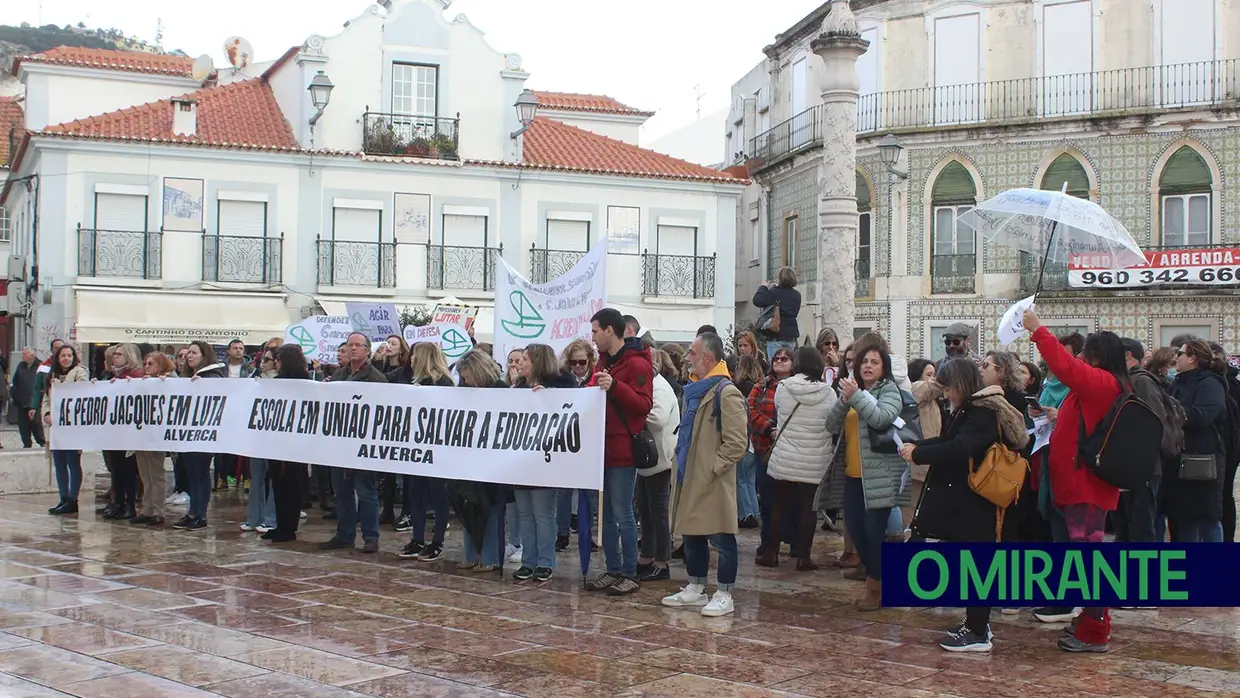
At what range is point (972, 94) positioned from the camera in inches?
1281

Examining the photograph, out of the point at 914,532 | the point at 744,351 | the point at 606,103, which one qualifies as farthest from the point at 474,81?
the point at 914,532

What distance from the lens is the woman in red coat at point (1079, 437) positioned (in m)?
7.33

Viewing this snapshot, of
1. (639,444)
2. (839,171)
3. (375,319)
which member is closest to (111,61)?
(375,319)

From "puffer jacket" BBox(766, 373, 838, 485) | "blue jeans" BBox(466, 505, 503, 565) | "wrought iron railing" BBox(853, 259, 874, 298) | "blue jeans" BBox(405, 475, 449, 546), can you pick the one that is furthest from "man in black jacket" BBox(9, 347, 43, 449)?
"wrought iron railing" BBox(853, 259, 874, 298)

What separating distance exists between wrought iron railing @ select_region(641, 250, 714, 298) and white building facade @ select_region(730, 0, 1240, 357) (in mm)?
2925

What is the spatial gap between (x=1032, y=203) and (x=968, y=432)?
13.5ft

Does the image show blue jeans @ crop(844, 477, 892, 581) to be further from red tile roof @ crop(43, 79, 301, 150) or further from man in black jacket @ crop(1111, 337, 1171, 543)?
red tile roof @ crop(43, 79, 301, 150)

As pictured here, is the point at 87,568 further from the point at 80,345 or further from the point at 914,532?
the point at 80,345

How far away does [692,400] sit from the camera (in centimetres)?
889

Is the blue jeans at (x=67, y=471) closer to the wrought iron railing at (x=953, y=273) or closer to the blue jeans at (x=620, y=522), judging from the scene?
the blue jeans at (x=620, y=522)

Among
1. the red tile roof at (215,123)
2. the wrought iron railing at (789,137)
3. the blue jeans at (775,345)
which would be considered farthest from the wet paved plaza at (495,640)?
the wrought iron railing at (789,137)

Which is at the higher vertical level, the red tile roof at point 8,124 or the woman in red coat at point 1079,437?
the red tile roof at point 8,124

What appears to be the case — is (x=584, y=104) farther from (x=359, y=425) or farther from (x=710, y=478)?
(x=710, y=478)

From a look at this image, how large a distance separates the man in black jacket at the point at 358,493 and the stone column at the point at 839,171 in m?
7.78
